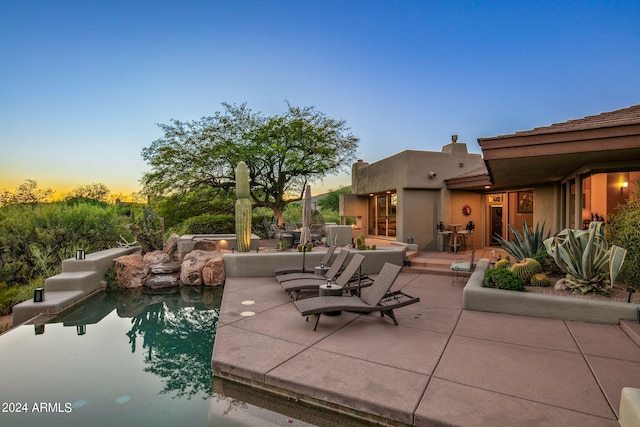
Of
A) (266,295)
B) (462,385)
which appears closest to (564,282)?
(462,385)

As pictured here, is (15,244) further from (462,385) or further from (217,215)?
(462,385)

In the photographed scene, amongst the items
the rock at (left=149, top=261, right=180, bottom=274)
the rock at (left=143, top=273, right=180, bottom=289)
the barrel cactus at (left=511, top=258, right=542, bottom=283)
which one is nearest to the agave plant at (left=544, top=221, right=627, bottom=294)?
the barrel cactus at (left=511, top=258, right=542, bottom=283)

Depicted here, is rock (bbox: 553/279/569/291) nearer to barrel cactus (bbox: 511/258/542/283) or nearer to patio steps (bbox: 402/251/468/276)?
barrel cactus (bbox: 511/258/542/283)

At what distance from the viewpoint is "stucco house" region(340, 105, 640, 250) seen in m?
5.99

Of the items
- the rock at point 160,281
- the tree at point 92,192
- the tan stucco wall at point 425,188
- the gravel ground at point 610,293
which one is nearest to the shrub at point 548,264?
the gravel ground at point 610,293

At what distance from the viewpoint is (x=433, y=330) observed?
5094mm

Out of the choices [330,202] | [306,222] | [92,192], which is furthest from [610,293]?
[330,202]

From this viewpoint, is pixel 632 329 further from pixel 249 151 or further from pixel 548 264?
pixel 249 151

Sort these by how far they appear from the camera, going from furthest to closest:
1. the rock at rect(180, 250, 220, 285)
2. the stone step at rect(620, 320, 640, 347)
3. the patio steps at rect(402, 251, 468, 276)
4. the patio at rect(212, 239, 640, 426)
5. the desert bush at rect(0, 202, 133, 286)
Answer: the desert bush at rect(0, 202, 133, 286)
the patio steps at rect(402, 251, 468, 276)
the rock at rect(180, 250, 220, 285)
the stone step at rect(620, 320, 640, 347)
the patio at rect(212, 239, 640, 426)

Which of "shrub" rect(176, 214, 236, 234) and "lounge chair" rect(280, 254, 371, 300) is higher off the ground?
"shrub" rect(176, 214, 236, 234)

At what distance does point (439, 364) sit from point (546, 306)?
10.2 ft

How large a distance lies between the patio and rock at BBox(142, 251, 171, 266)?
5989 mm

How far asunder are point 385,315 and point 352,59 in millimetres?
13511

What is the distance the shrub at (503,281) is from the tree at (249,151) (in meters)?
13.5
